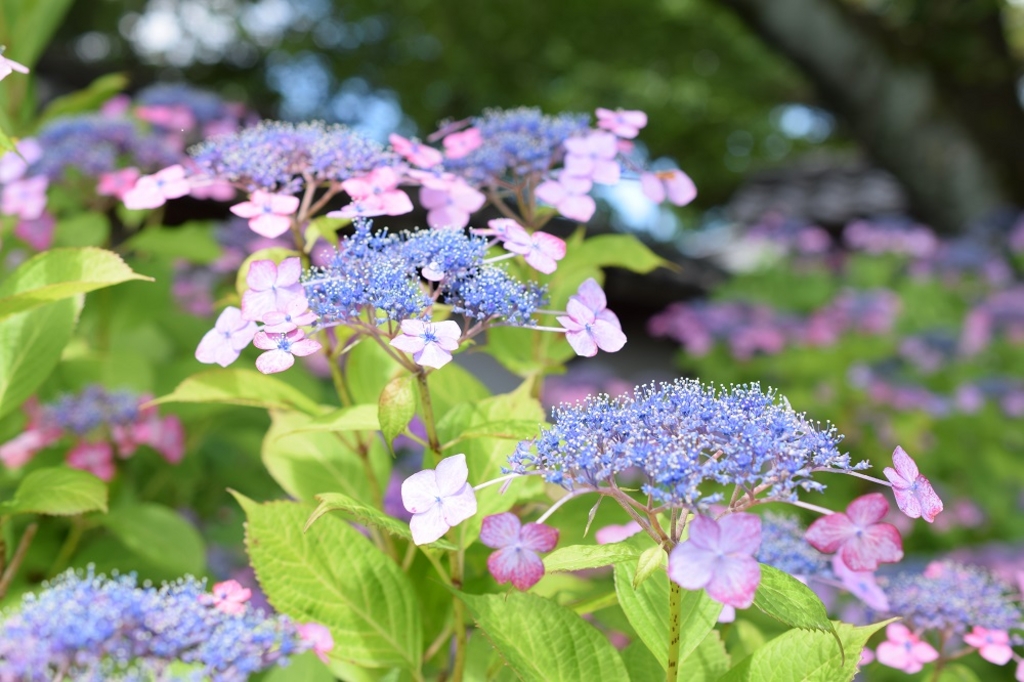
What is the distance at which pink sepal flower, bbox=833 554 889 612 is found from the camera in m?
0.98

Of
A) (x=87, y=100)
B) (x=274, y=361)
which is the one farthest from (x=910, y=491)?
(x=87, y=100)

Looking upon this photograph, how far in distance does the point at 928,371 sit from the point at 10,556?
377cm

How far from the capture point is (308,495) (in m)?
1.08

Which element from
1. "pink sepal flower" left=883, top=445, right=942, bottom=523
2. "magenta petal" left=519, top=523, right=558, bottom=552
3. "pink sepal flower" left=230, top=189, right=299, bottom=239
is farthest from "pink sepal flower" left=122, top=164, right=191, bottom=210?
"pink sepal flower" left=883, top=445, right=942, bottom=523

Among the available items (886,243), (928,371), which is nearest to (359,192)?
(928,371)

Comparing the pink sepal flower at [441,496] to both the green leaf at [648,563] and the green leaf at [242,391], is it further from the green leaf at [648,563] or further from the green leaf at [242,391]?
the green leaf at [242,391]

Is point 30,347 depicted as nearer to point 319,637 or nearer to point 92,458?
point 92,458

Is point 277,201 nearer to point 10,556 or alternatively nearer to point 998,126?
point 10,556

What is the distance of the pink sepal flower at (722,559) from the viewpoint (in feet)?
1.97

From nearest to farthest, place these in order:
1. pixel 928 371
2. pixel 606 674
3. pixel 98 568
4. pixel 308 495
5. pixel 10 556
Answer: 1. pixel 606 674
2. pixel 308 495
3. pixel 10 556
4. pixel 98 568
5. pixel 928 371

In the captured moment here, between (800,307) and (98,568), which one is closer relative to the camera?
(98,568)

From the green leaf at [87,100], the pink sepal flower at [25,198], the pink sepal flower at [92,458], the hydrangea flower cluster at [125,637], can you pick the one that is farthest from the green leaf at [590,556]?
the green leaf at [87,100]

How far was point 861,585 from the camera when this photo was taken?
0.99 m

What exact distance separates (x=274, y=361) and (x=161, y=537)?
24.2 inches
